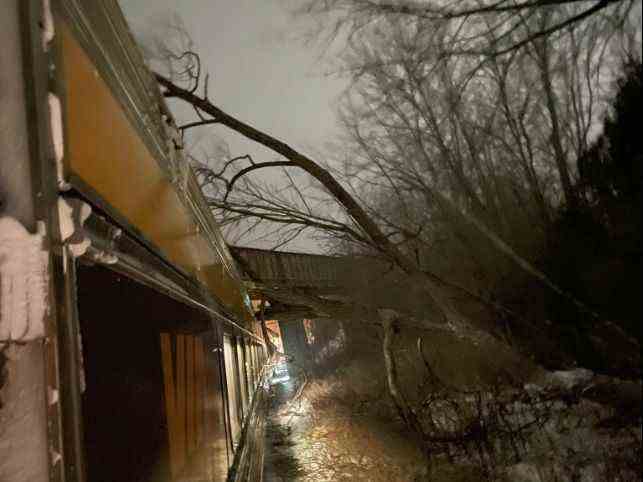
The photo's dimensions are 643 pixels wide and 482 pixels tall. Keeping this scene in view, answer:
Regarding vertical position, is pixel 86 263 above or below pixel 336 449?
above

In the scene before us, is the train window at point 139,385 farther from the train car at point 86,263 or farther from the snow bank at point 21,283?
the snow bank at point 21,283

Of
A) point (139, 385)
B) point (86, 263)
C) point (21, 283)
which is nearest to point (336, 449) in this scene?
point (139, 385)

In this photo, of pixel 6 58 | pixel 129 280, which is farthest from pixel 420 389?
pixel 6 58

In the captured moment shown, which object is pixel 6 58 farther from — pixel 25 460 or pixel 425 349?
pixel 425 349

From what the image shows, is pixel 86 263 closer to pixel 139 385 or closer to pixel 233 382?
pixel 139 385

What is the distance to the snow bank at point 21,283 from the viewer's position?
2.82 ft

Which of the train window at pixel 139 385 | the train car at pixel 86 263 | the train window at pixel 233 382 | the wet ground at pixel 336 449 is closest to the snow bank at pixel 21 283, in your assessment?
the train car at pixel 86 263

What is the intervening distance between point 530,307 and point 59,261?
13.5 m

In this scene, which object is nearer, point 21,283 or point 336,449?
point 21,283

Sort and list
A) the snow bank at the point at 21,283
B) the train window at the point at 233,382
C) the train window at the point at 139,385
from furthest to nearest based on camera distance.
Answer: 1. the train window at the point at 233,382
2. the train window at the point at 139,385
3. the snow bank at the point at 21,283

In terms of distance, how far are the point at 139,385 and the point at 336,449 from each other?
8293 millimetres

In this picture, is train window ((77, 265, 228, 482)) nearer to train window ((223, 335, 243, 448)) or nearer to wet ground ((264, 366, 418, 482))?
train window ((223, 335, 243, 448))

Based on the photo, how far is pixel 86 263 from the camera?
3.72 ft

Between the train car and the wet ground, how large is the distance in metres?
5.75
